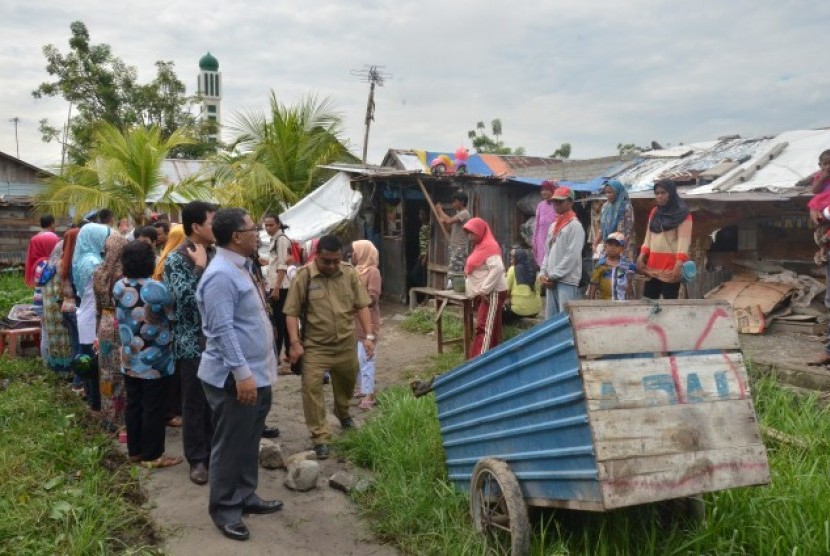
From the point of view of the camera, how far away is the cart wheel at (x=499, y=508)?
2.95 meters

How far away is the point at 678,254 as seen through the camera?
19.8ft

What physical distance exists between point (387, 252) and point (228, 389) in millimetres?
9620

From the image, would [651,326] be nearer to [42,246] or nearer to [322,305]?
[322,305]

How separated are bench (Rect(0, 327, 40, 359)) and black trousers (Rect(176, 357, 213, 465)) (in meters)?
4.84

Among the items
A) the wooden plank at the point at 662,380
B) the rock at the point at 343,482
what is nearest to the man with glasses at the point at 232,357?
the rock at the point at 343,482

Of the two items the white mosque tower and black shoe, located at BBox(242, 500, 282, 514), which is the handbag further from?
the white mosque tower

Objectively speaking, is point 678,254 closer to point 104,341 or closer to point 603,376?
point 603,376

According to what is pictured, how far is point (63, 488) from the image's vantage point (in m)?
3.99

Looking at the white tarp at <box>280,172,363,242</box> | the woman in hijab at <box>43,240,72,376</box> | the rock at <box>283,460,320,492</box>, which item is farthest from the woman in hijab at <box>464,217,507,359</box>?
the white tarp at <box>280,172,363,242</box>

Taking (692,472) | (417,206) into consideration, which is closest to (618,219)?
(692,472)

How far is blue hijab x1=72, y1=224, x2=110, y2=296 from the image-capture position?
5.83 m

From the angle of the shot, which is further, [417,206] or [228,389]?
[417,206]

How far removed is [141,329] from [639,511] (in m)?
3.28

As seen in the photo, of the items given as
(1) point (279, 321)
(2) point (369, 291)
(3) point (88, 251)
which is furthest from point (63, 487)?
(1) point (279, 321)
